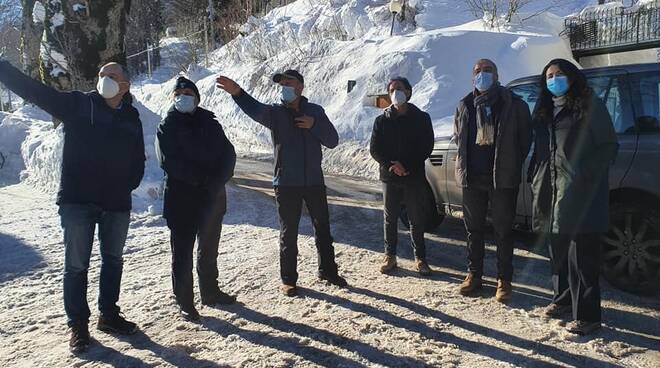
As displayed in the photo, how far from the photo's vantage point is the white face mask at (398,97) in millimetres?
4711

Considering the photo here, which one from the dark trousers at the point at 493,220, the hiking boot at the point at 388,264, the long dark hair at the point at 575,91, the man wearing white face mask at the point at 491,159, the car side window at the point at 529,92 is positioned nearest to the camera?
the long dark hair at the point at 575,91

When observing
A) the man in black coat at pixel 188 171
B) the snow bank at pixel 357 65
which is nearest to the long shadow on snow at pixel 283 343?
the man in black coat at pixel 188 171

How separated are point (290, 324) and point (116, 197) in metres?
1.53

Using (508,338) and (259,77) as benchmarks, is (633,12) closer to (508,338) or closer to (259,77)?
(259,77)

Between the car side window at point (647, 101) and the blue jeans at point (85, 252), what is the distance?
3.99m

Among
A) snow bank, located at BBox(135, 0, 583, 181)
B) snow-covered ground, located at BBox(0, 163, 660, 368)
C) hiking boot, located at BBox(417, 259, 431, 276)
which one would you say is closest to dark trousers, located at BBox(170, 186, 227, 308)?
snow-covered ground, located at BBox(0, 163, 660, 368)

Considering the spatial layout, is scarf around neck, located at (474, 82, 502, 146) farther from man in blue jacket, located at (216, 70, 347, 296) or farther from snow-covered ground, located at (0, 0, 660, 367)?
snow-covered ground, located at (0, 0, 660, 367)

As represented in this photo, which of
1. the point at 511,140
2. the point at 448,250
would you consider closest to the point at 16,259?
the point at 448,250

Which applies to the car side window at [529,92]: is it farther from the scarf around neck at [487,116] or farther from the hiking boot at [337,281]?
the hiking boot at [337,281]

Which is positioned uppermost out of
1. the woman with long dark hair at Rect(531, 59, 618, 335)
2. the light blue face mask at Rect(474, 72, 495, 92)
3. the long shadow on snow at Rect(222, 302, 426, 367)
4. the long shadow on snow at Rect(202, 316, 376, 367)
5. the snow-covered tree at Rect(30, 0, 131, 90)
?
the snow-covered tree at Rect(30, 0, 131, 90)

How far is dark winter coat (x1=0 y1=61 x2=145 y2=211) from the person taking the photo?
346 cm

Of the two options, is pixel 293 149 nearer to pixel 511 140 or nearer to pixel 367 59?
pixel 511 140

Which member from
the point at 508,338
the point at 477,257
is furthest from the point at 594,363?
the point at 477,257

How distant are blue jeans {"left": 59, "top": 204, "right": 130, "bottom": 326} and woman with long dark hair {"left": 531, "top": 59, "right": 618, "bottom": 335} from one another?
304 centimetres
